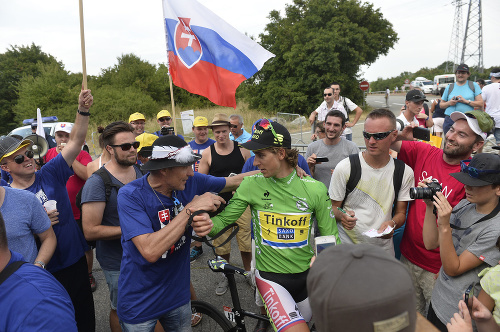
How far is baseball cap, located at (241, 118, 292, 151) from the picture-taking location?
2.62m

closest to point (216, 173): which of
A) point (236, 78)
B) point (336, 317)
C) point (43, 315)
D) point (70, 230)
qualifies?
point (236, 78)

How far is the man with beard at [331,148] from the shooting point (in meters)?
4.55

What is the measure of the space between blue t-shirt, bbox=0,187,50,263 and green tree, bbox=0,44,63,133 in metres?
43.8

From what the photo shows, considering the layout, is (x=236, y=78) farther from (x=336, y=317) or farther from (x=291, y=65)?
(x=291, y=65)

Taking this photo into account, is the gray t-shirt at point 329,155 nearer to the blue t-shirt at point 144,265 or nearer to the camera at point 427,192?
the camera at point 427,192

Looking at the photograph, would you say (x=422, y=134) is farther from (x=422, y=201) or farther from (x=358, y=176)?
(x=358, y=176)

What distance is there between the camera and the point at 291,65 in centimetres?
2588

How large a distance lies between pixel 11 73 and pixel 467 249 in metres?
50.7

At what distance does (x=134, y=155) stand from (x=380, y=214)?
2594mm

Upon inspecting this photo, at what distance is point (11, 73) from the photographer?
3991 cm

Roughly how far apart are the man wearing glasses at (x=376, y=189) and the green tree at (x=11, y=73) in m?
44.8

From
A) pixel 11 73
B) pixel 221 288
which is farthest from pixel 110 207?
pixel 11 73

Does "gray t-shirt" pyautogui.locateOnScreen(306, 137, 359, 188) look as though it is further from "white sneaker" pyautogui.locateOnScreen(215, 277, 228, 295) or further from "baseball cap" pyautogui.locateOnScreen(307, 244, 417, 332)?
"baseball cap" pyautogui.locateOnScreen(307, 244, 417, 332)

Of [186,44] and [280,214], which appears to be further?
[186,44]
